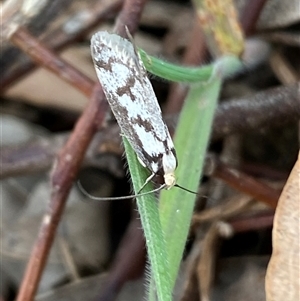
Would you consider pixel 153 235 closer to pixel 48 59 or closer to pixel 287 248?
pixel 287 248

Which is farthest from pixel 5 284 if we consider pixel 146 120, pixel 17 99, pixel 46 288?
pixel 146 120

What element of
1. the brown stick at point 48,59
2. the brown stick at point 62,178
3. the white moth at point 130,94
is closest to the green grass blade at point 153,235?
the white moth at point 130,94

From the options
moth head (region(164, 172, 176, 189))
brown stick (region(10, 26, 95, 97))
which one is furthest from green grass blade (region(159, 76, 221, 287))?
brown stick (region(10, 26, 95, 97))

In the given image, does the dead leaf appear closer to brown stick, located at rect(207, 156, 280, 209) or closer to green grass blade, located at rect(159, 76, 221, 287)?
green grass blade, located at rect(159, 76, 221, 287)

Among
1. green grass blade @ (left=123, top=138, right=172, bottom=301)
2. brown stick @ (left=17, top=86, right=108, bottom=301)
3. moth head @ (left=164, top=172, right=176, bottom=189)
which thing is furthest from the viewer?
brown stick @ (left=17, top=86, right=108, bottom=301)

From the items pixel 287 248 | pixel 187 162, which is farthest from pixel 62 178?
pixel 287 248

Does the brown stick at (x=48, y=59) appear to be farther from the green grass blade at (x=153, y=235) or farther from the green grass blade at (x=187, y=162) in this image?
the green grass blade at (x=153, y=235)

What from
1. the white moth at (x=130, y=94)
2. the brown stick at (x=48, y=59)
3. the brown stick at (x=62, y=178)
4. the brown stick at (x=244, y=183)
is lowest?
the brown stick at (x=244, y=183)
